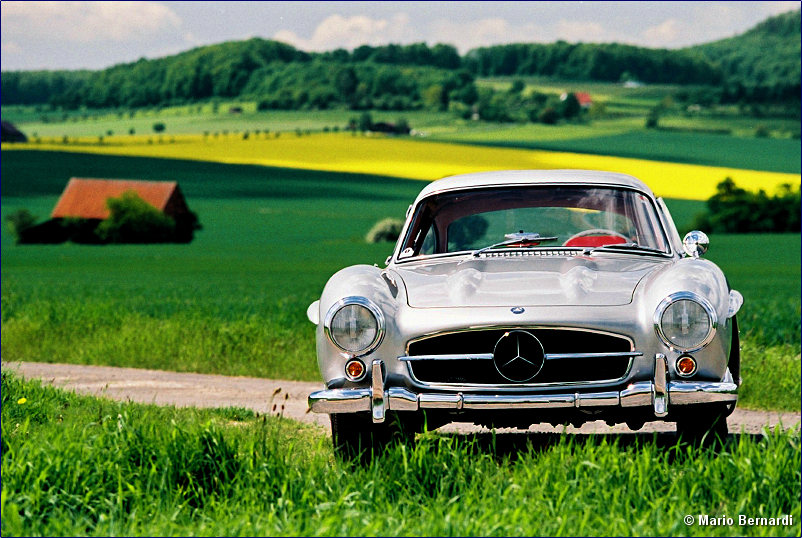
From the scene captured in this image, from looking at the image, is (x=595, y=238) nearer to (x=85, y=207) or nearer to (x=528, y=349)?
(x=528, y=349)

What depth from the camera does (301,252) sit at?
39.8m

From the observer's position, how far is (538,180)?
7.12 m

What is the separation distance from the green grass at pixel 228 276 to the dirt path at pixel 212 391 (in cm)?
58

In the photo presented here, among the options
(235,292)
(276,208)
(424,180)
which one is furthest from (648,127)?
(235,292)

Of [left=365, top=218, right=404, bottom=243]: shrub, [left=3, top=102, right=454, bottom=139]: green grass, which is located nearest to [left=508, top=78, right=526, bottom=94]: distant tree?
[left=3, top=102, right=454, bottom=139]: green grass

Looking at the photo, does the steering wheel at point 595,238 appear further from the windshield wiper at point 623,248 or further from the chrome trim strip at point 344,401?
the chrome trim strip at point 344,401

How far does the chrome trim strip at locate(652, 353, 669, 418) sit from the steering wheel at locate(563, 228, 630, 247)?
1.57 m

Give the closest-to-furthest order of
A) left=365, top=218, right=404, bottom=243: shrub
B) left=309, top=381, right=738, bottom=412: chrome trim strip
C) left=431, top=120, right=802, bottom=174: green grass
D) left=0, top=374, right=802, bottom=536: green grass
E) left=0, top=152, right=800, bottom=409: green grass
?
left=0, top=374, right=802, bottom=536: green grass
left=309, top=381, right=738, bottom=412: chrome trim strip
left=0, top=152, right=800, bottom=409: green grass
left=365, top=218, right=404, bottom=243: shrub
left=431, top=120, right=802, bottom=174: green grass

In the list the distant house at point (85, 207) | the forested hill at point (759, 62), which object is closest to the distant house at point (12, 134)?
the distant house at point (85, 207)

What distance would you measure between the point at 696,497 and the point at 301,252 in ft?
116

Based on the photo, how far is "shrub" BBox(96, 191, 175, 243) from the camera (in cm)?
4197

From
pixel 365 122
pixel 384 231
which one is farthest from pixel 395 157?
pixel 384 231

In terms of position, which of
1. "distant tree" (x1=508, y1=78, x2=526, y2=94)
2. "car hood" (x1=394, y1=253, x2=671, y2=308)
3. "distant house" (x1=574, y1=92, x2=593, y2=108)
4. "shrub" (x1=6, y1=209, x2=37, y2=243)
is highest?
"distant tree" (x1=508, y1=78, x2=526, y2=94)

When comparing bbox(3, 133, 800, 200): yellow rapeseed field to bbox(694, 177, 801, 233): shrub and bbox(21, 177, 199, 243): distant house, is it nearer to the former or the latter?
bbox(694, 177, 801, 233): shrub
